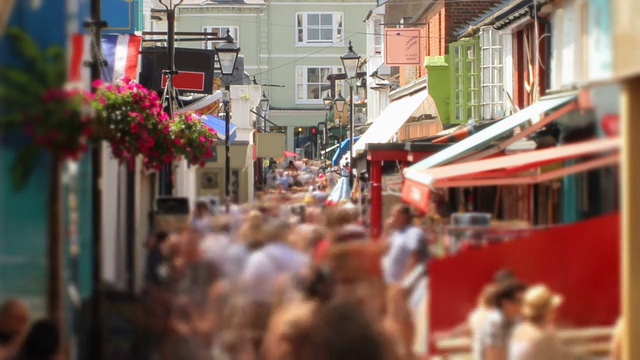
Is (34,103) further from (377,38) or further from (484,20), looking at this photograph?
(377,38)

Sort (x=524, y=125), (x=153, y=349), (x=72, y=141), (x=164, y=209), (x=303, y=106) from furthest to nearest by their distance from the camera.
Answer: (x=303, y=106) < (x=524, y=125) < (x=164, y=209) < (x=153, y=349) < (x=72, y=141)

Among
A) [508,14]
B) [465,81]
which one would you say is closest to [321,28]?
[465,81]

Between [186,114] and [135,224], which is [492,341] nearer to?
[135,224]

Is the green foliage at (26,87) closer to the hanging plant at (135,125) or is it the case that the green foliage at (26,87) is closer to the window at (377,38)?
the hanging plant at (135,125)

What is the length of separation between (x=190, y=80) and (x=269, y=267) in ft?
70.6

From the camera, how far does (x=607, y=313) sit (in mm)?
4270

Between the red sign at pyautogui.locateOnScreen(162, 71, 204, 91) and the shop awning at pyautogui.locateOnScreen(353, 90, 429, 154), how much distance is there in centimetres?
449

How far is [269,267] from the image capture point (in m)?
3.90

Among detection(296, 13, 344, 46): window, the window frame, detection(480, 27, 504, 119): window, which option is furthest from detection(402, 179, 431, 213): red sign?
detection(296, 13, 344, 46): window

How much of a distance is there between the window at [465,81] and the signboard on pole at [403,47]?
6074 mm

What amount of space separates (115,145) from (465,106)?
20119 millimetres

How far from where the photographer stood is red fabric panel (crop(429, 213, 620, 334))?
4.11 meters

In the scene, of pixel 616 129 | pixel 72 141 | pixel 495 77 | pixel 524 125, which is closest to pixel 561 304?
pixel 616 129

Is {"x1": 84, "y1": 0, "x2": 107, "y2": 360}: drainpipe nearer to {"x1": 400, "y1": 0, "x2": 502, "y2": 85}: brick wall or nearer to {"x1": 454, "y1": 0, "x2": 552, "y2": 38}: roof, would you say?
{"x1": 454, "y1": 0, "x2": 552, "y2": 38}: roof
